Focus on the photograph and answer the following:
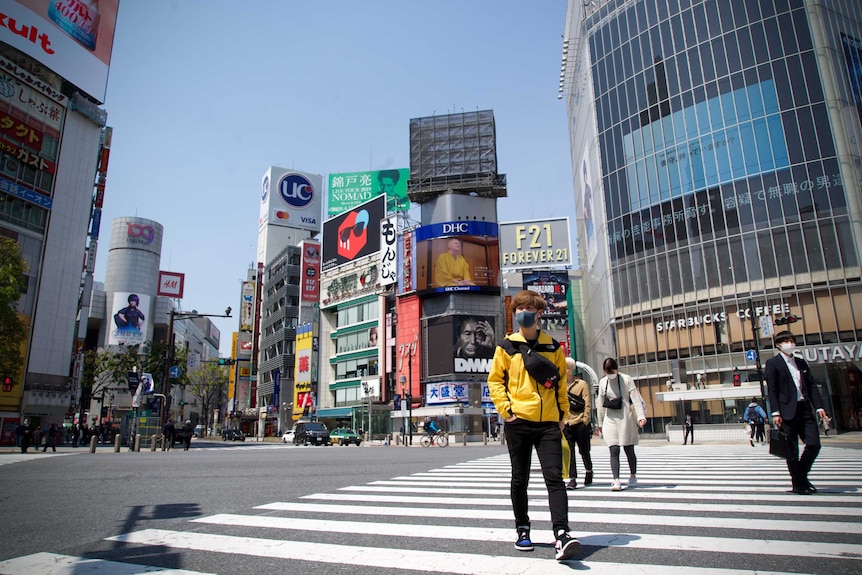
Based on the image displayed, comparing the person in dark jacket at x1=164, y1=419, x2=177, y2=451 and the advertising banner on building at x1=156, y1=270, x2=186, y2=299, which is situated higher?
the advertising banner on building at x1=156, y1=270, x2=186, y2=299

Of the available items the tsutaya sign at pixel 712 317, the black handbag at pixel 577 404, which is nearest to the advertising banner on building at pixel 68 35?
the black handbag at pixel 577 404

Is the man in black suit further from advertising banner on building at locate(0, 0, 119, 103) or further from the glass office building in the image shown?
advertising banner on building at locate(0, 0, 119, 103)

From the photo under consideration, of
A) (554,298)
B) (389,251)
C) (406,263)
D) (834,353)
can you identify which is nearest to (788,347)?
(834,353)

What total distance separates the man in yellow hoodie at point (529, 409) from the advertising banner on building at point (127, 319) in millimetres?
99580

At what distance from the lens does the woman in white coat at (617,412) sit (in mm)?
7039

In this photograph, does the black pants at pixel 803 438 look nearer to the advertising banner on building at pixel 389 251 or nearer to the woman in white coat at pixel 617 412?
the woman in white coat at pixel 617 412

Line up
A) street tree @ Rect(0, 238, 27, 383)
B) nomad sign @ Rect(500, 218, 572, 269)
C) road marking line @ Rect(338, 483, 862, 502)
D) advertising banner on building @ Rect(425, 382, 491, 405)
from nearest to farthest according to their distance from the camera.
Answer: road marking line @ Rect(338, 483, 862, 502)
street tree @ Rect(0, 238, 27, 383)
advertising banner on building @ Rect(425, 382, 491, 405)
nomad sign @ Rect(500, 218, 572, 269)

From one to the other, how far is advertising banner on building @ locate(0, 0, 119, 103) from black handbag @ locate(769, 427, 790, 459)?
182ft

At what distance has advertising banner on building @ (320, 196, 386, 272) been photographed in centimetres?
6488

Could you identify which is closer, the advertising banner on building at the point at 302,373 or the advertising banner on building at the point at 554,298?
the advertising banner on building at the point at 554,298

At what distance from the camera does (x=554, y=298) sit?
56.6m

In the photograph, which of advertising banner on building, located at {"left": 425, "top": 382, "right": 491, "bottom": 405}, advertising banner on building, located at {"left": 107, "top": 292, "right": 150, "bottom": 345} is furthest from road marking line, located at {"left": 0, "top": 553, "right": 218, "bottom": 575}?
advertising banner on building, located at {"left": 107, "top": 292, "right": 150, "bottom": 345}

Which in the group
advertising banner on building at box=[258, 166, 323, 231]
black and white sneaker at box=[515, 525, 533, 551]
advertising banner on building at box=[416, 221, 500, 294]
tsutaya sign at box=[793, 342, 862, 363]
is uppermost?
advertising banner on building at box=[258, 166, 323, 231]

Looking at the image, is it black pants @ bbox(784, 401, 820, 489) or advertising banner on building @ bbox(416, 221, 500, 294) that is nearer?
black pants @ bbox(784, 401, 820, 489)
